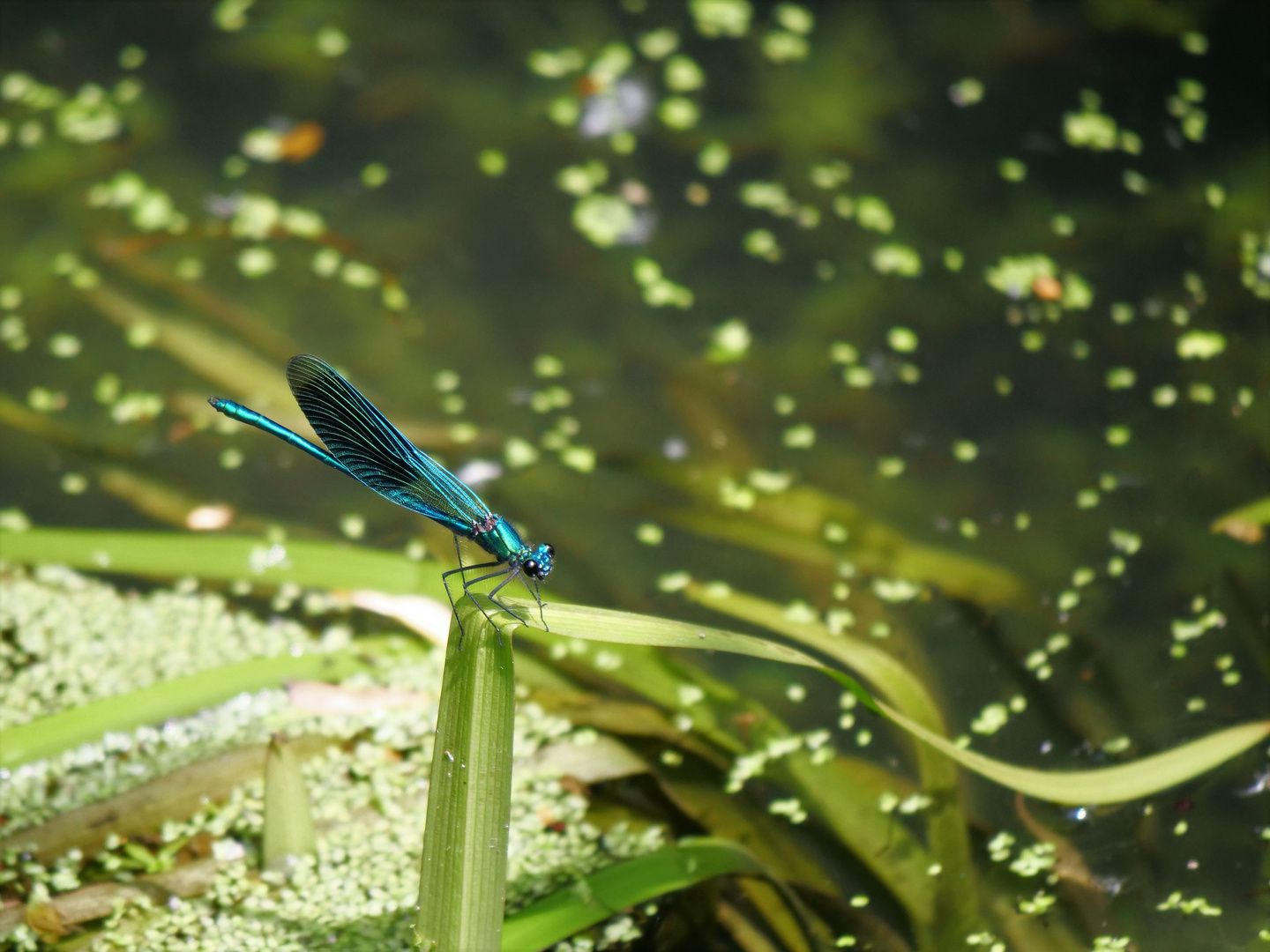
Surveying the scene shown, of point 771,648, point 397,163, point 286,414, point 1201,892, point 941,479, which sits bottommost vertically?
point 1201,892

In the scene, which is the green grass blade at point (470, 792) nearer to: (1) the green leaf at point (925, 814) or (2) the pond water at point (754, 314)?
(1) the green leaf at point (925, 814)

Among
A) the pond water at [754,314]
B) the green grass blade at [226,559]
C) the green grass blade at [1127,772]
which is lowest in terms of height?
the green grass blade at [1127,772]

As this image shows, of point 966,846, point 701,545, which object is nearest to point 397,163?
point 701,545

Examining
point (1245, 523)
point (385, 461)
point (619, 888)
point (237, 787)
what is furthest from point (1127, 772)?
point (237, 787)

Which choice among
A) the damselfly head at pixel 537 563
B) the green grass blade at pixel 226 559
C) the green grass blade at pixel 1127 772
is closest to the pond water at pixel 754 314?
the green grass blade at pixel 1127 772

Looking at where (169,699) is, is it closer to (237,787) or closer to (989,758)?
(237,787)

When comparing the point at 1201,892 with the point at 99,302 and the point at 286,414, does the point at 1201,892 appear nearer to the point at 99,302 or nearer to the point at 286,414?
the point at 286,414
